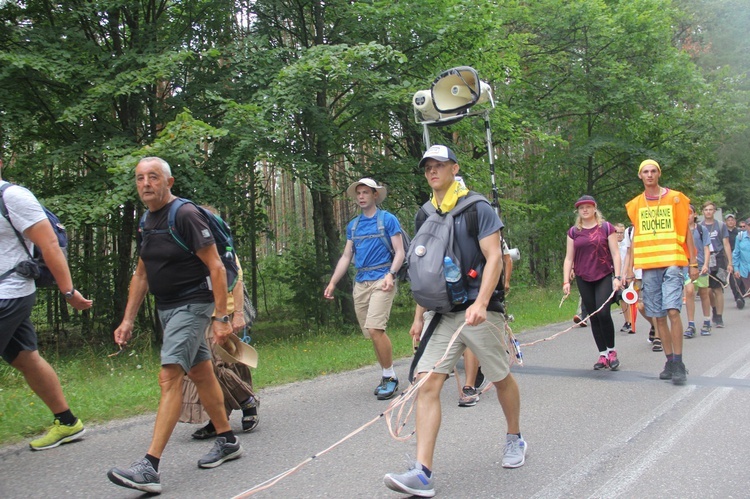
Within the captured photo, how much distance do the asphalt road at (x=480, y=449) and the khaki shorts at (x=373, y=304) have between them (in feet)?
2.43

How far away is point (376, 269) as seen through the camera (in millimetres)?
6512

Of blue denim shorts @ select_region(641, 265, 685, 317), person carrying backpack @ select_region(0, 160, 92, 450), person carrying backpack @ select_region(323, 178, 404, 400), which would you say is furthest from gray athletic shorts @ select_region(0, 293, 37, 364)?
blue denim shorts @ select_region(641, 265, 685, 317)

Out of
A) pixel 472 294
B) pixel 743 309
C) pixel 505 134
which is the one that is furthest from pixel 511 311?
pixel 472 294

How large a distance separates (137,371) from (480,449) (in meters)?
5.12

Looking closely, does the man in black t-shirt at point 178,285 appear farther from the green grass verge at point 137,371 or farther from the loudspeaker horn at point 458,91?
the loudspeaker horn at point 458,91

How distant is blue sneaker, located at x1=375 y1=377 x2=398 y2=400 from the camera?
629 cm

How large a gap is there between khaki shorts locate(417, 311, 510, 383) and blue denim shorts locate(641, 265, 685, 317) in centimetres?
347

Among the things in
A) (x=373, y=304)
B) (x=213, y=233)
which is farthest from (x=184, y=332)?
(x=373, y=304)

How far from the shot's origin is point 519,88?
64.0ft

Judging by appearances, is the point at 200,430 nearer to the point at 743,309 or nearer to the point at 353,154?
the point at 353,154

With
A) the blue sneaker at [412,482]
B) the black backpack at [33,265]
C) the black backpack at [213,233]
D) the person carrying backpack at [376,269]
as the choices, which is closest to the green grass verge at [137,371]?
the black backpack at [33,265]

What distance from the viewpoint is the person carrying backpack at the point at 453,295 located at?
372 cm

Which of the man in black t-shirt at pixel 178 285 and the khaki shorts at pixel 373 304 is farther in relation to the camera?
the khaki shorts at pixel 373 304

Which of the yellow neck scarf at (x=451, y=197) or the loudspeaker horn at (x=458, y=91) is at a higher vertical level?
the loudspeaker horn at (x=458, y=91)
